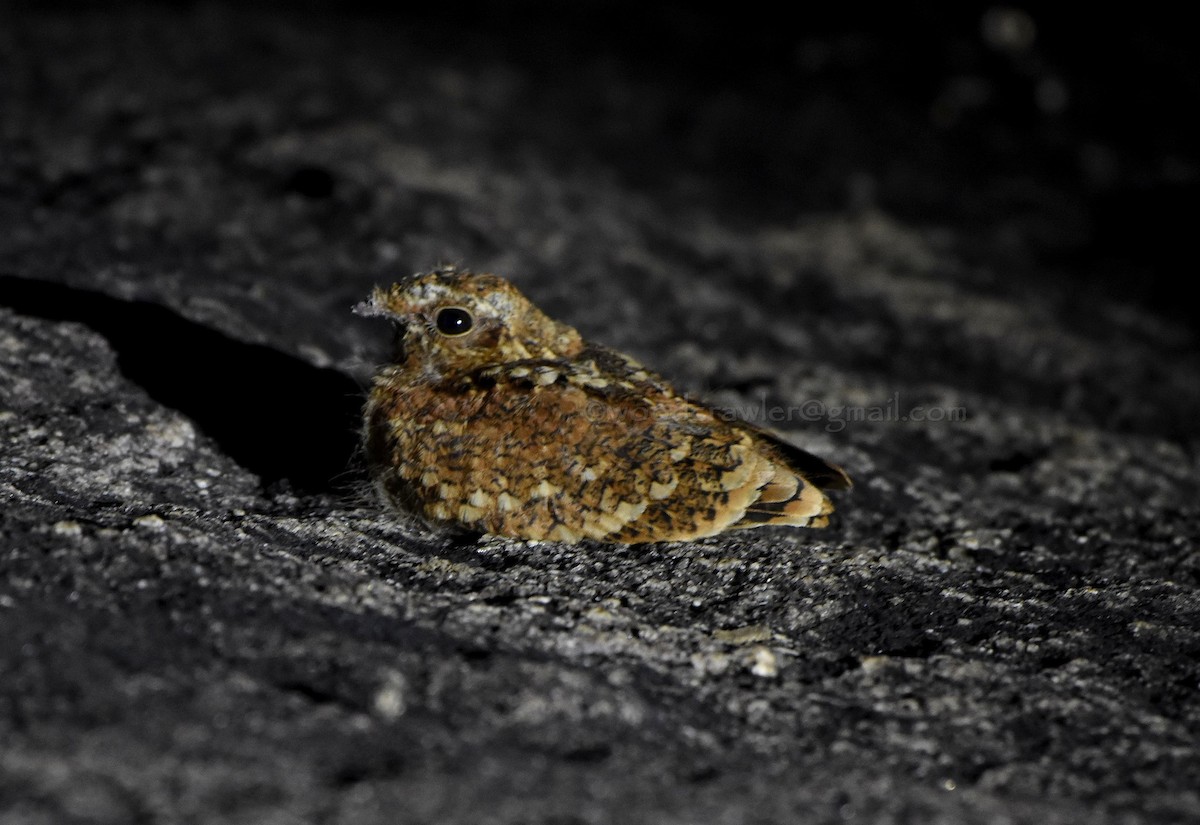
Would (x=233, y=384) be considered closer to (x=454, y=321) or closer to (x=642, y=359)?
(x=454, y=321)

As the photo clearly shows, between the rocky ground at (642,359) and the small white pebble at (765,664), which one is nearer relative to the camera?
the rocky ground at (642,359)

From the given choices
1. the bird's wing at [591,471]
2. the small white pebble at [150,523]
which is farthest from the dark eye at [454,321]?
the small white pebble at [150,523]

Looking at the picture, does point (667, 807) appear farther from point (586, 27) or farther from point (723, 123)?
point (586, 27)

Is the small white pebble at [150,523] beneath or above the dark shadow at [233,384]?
beneath

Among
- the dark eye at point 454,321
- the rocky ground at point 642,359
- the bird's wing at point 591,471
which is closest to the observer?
the rocky ground at point 642,359

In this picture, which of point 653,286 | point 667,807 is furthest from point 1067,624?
point 653,286

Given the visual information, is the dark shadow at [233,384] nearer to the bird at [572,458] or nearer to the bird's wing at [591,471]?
the bird at [572,458]

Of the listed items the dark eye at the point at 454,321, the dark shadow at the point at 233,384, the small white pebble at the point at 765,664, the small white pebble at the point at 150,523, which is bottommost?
the small white pebble at the point at 765,664
